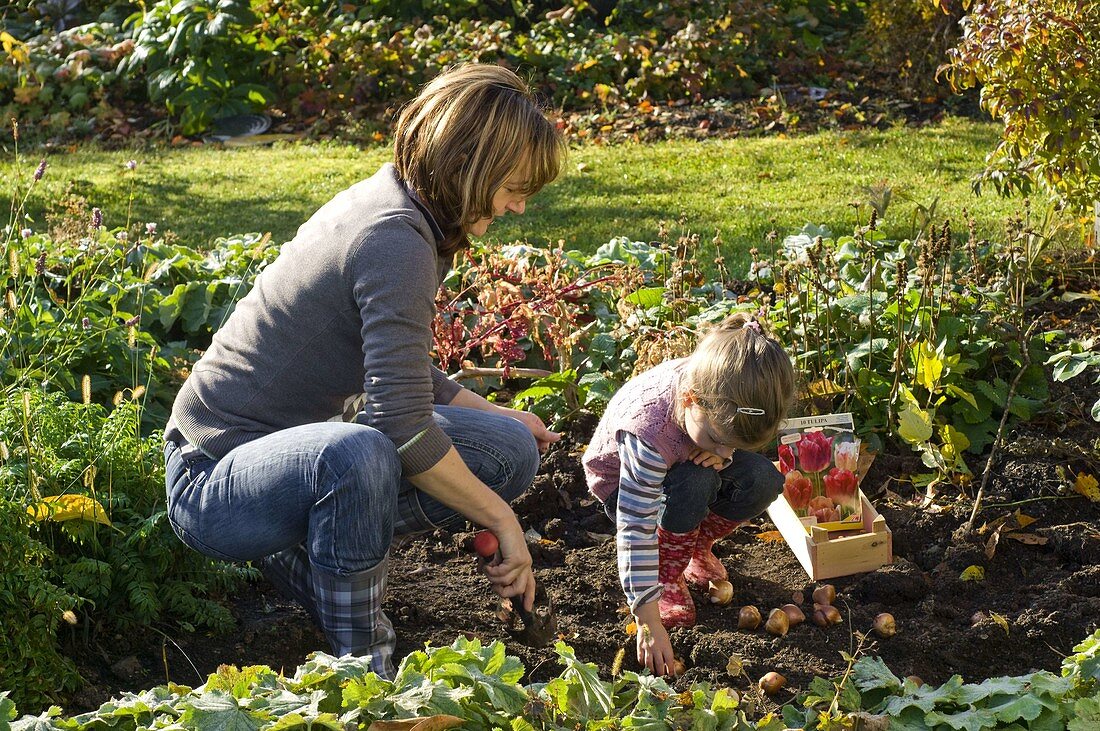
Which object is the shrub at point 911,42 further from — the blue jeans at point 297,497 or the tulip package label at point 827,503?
the blue jeans at point 297,497

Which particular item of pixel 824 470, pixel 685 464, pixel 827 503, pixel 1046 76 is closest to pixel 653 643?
pixel 685 464

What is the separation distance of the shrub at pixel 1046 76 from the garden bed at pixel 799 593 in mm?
973

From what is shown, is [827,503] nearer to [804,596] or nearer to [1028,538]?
[804,596]

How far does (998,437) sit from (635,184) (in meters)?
3.66

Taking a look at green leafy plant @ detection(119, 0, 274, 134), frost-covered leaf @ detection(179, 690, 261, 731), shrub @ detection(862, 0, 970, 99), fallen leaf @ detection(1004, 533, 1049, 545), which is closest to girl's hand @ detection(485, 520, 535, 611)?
frost-covered leaf @ detection(179, 690, 261, 731)

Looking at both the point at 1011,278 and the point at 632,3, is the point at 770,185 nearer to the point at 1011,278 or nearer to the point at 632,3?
the point at 1011,278

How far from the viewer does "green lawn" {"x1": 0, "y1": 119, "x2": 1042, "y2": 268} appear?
19.4 ft

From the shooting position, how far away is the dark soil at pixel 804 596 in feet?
8.86

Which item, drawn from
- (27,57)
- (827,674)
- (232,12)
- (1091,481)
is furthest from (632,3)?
(827,674)

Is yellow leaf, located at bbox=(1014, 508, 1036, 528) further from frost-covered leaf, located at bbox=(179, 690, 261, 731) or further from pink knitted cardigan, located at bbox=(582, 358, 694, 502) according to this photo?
frost-covered leaf, located at bbox=(179, 690, 261, 731)

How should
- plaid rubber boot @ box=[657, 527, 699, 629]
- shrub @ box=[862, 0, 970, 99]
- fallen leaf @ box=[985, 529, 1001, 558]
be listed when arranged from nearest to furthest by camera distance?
plaid rubber boot @ box=[657, 527, 699, 629]
fallen leaf @ box=[985, 529, 1001, 558]
shrub @ box=[862, 0, 970, 99]

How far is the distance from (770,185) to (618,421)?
4.03 m

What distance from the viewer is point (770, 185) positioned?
21.6ft

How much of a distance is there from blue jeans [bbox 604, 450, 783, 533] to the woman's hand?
251mm
